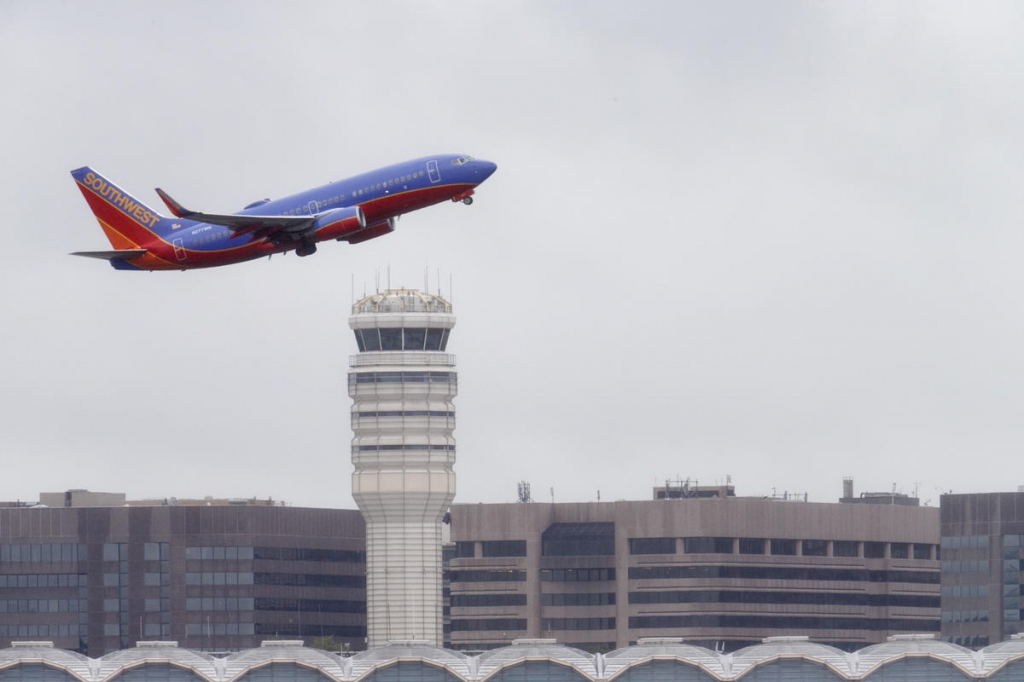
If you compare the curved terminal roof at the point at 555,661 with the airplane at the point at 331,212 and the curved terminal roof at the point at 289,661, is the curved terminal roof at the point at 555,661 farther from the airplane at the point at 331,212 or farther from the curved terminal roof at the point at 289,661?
the airplane at the point at 331,212

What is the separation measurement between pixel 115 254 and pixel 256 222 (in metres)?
12.0

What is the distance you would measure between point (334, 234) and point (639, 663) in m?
36.6

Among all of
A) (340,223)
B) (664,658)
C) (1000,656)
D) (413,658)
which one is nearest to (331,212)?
(340,223)

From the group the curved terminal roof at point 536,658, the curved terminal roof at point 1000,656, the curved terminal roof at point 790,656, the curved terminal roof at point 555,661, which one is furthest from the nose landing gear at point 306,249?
the curved terminal roof at point 1000,656

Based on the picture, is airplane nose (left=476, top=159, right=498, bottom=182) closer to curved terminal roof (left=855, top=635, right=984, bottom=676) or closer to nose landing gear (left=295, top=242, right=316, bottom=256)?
nose landing gear (left=295, top=242, right=316, bottom=256)

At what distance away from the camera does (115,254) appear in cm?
18712

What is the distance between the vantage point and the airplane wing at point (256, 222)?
7096 inches

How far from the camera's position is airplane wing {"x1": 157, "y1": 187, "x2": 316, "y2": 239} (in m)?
180

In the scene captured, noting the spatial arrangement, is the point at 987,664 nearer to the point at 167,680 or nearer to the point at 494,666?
the point at 494,666

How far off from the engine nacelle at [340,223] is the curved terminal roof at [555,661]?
2947cm

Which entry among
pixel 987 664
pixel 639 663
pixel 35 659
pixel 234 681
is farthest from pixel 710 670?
pixel 35 659

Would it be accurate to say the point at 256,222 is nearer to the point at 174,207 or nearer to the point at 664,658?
the point at 174,207

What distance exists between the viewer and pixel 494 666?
191125 mm

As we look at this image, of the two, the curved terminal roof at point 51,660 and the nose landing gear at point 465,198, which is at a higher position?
the nose landing gear at point 465,198
